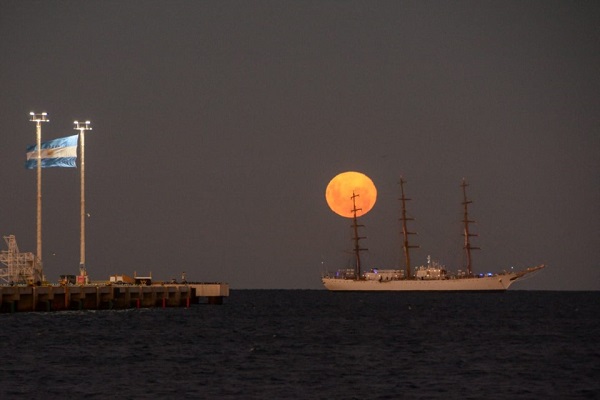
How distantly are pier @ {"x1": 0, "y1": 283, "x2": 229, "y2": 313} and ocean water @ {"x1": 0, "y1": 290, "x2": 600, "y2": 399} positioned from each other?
2005 mm

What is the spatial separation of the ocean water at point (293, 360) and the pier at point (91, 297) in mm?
2005

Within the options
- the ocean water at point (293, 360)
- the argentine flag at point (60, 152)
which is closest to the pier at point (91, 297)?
the ocean water at point (293, 360)

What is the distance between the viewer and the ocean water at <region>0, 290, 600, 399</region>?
1703 inches

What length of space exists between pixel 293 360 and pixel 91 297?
140ft

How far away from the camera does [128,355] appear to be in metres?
56.7

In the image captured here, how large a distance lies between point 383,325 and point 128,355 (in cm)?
3381

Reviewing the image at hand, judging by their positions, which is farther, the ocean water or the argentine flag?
the argentine flag

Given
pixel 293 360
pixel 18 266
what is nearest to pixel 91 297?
pixel 18 266

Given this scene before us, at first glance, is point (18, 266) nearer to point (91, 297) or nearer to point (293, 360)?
point (91, 297)

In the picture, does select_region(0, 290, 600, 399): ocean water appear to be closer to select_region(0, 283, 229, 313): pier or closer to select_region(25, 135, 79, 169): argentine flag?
select_region(0, 283, 229, 313): pier

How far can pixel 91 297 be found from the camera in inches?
3686

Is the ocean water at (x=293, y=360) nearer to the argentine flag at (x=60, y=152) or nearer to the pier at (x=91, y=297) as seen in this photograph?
the pier at (x=91, y=297)

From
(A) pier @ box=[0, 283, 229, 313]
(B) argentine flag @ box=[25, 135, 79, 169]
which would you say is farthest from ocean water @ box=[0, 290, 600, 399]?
(B) argentine flag @ box=[25, 135, 79, 169]

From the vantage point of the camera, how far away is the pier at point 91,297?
284ft
